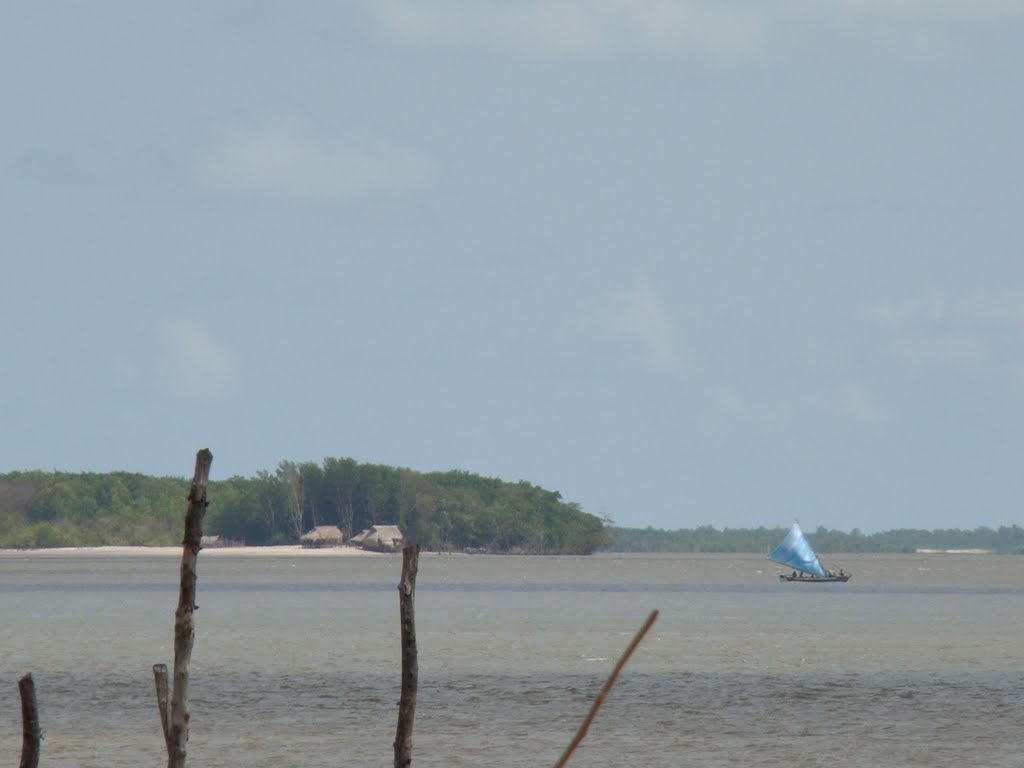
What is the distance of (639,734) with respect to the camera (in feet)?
135

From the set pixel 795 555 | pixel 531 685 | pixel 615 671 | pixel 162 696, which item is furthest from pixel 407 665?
pixel 795 555

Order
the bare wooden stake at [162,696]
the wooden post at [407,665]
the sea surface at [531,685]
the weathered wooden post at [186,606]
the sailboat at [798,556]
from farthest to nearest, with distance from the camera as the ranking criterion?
the sailboat at [798,556], the sea surface at [531,685], the wooden post at [407,665], the bare wooden stake at [162,696], the weathered wooden post at [186,606]

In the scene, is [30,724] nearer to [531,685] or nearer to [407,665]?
[407,665]

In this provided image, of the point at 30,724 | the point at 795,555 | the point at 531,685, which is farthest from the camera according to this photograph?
the point at 795,555

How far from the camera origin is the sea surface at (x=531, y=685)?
38062mm

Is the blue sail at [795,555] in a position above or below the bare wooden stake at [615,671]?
above

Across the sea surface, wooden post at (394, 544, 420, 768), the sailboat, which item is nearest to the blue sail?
the sailboat

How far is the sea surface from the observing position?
38062 mm

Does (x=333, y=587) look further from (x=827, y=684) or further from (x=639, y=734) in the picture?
Answer: (x=639, y=734)

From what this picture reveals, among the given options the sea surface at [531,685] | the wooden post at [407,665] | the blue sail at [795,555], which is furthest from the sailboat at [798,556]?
the wooden post at [407,665]

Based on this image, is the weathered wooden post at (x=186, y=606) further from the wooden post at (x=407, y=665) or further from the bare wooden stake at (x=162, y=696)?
the wooden post at (x=407, y=665)

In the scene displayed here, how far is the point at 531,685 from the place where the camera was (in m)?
52.7

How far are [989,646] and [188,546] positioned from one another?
59.9m

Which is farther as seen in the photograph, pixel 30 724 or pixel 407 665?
pixel 407 665
